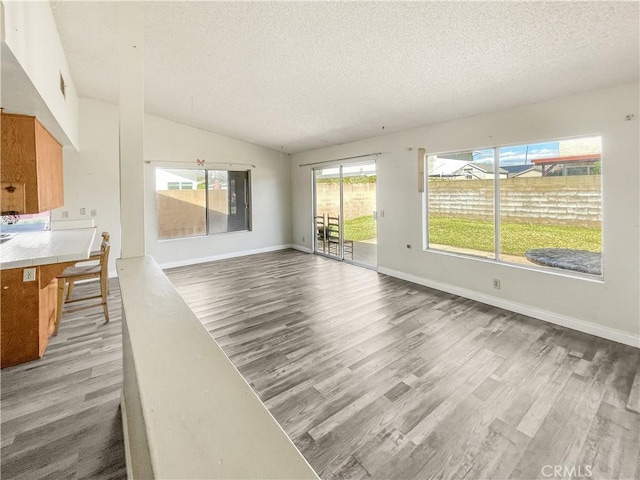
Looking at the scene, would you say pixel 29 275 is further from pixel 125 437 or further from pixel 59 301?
pixel 125 437

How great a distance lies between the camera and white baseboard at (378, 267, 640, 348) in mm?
2785

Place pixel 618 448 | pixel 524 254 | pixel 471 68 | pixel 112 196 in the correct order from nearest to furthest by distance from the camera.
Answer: pixel 618 448 < pixel 471 68 < pixel 524 254 < pixel 112 196

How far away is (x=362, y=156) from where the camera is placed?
5453 mm

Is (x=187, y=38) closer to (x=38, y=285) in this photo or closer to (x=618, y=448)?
(x=38, y=285)

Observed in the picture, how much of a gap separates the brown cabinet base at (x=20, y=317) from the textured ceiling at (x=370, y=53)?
2.33 metres

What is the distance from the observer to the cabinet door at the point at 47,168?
2815 millimetres

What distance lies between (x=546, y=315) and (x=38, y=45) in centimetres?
511

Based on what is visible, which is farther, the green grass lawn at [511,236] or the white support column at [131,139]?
the green grass lawn at [511,236]

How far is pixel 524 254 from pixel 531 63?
2.09 meters

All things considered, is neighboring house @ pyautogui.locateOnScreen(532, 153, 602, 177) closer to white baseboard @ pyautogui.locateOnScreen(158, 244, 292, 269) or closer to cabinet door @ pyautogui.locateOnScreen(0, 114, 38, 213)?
cabinet door @ pyautogui.locateOnScreen(0, 114, 38, 213)

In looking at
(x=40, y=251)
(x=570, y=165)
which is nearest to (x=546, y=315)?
(x=570, y=165)

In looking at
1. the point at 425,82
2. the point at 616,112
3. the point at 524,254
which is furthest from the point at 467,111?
the point at 524,254

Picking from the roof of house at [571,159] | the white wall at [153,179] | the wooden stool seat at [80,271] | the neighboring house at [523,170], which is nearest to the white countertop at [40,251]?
the wooden stool seat at [80,271]

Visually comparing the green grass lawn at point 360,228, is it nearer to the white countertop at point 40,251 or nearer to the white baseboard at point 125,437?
the white countertop at point 40,251
